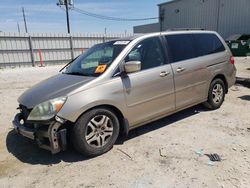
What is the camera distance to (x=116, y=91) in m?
3.45

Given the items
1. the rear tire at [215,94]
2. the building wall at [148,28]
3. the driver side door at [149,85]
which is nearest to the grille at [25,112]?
the driver side door at [149,85]

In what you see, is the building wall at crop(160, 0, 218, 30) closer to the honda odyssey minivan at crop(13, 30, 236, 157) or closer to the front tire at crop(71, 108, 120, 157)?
the honda odyssey minivan at crop(13, 30, 236, 157)

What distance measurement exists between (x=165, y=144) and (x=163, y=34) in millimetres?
1978

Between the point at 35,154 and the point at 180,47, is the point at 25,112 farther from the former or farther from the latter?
the point at 180,47

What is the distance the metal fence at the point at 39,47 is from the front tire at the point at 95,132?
15193 mm

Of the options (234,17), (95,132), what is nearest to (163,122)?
(95,132)

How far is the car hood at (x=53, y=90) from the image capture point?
3256 millimetres

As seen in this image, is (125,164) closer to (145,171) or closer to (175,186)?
(145,171)

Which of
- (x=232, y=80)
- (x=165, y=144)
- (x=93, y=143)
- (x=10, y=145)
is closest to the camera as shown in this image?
(x=93, y=143)

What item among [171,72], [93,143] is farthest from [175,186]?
[171,72]

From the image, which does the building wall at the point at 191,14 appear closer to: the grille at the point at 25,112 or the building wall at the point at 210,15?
the building wall at the point at 210,15

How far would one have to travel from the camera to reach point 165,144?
3697mm

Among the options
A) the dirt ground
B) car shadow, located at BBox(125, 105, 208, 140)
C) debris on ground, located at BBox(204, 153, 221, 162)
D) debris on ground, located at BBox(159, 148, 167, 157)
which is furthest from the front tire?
debris on ground, located at BBox(204, 153, 221, 162)

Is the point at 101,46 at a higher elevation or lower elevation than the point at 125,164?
higher
